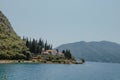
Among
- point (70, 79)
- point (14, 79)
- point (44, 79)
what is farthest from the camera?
point (70, 79)

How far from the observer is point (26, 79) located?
274 feet

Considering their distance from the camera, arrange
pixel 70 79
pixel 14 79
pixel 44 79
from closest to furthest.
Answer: pixel 14 79
pixel 44 79
pixel 70 79

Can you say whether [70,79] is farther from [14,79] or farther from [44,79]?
[14,79]

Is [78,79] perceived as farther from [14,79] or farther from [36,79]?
[14,79]

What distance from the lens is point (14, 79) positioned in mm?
82125

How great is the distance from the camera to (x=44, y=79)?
88000 mm

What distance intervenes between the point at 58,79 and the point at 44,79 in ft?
16.1

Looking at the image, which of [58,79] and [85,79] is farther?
[85,79]

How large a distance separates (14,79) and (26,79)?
3587 millimetres

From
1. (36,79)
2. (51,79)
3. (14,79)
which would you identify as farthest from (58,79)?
(14,79)

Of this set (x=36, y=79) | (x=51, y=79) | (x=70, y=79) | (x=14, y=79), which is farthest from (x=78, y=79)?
(x=14, y=79)

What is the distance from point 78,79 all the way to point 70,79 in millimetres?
3163

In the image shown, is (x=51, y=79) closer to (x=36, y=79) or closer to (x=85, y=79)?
(x=36, y=79)

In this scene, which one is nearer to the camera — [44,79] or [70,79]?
[44,79]
